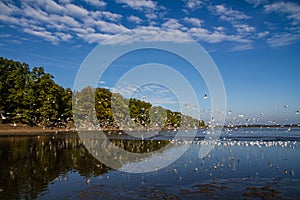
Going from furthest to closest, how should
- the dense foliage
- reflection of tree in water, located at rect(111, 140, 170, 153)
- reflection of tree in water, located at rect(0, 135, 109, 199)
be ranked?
the dense foliage < reflection of tree in water, located at rect(111, 140, 170, 153) < reflection of tree in water, located at rect(0, 135, 109, 199)

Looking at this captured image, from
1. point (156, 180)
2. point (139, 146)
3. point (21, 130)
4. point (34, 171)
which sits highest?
point (21, 130)

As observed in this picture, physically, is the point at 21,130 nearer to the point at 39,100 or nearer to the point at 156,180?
the point at 39,100

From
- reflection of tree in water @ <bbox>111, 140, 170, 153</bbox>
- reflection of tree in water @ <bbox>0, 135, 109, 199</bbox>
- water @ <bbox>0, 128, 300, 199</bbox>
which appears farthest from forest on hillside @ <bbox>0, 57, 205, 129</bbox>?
water @ <bbox>0, 128, 300, 199</bbox>

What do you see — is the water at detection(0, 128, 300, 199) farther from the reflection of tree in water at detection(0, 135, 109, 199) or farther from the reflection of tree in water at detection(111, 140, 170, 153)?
the reflection of tree in water at detection(111, 140, 170, 153)

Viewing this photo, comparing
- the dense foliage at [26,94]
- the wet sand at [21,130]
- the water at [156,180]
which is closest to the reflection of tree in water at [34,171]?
the water at [156,180]

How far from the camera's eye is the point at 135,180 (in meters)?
16.7

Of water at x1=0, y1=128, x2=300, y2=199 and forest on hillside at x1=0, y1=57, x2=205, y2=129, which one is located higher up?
forest on hillside at x1=0, y1=57, x2=205, y2=129

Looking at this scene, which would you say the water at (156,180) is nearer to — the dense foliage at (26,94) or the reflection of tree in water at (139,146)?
the reflection of tree in water at (139,146)

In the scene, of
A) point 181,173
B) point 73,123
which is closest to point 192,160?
point 181,173

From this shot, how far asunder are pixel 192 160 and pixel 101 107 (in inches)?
2934

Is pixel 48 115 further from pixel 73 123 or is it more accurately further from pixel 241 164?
pixel 241 164

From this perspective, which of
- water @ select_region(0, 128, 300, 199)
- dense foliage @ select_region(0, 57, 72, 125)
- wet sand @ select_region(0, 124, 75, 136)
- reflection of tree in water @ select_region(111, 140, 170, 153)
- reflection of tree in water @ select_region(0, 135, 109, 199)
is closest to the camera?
water @ select_region(0, 128, 300, 199)

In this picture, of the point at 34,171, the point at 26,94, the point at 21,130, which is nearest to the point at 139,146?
the point at 34,171

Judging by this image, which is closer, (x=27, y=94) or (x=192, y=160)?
(x=192, y=160)
